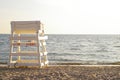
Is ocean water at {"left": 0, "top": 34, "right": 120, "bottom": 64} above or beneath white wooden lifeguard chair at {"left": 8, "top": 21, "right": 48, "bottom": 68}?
beneath

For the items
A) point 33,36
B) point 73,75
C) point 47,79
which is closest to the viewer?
point 47,79

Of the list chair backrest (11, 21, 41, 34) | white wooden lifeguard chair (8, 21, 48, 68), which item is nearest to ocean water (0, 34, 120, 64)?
white wooden lifeguard chair (8, 21, 48, 68)

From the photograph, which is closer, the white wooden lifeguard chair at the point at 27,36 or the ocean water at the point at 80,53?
the white wooden lifeguard chair at the point at 27,36

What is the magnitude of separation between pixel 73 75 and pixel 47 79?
986 mm

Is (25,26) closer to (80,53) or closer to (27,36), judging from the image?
(27,36)

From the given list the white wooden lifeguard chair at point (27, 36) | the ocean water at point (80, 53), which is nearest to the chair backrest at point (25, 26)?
the white wooden lifeguard chair at point (27, 36)

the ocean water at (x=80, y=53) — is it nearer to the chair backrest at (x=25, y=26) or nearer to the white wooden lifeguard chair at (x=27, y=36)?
the white wooden lifeguard chair at (x=27, y=36)

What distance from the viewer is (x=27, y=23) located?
9.49 metres

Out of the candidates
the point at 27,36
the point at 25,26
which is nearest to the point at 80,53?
the point at 25,26

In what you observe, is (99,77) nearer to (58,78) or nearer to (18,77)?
(58,78)

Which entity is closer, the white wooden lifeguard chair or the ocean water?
the white wooden lifeguard chair

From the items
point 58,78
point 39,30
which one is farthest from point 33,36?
point 58,78

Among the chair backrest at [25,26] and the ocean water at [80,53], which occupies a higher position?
the chair backrest at [25,26]

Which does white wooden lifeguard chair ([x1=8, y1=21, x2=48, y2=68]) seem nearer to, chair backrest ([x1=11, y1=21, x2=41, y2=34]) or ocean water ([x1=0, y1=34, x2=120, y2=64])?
chair backrest ([x1=11, y1=21, x2=41, y2=34])
